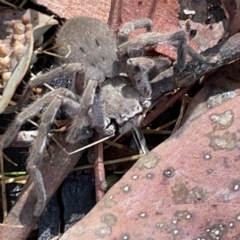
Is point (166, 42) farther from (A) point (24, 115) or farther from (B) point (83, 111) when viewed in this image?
(A) point (24, 115)

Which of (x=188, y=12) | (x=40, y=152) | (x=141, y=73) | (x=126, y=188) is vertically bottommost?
(x=126, y=188)

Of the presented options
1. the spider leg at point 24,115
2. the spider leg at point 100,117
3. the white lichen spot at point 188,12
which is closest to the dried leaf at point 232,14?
the white lichen spot at point 188,12

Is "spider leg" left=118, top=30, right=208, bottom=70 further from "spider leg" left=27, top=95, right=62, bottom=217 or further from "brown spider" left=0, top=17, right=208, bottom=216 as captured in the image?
"spider leg" left=27, top=95, right=62, bottom=217

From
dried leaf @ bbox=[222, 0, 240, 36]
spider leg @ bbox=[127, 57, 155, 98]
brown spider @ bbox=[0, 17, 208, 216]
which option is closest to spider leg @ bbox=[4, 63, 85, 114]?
brown spider @ bbox=[0, 17, 208, 216]

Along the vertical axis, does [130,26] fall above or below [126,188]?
above

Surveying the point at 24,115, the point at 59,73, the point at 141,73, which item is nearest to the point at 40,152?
the point at 24,115

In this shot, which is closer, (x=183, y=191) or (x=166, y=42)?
(x=183, y=191)

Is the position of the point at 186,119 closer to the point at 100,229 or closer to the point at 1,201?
the point at 100,229

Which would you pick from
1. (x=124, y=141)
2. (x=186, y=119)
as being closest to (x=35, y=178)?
(x=124, y=141)
